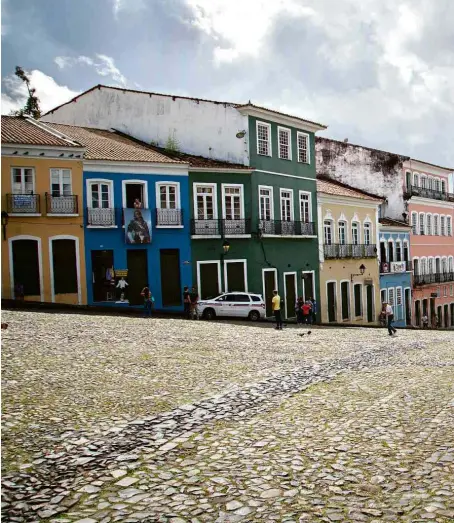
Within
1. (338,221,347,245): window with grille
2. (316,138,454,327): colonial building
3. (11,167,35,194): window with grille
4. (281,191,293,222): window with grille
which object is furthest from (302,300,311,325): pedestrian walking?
(316,138,454,327): colonial building

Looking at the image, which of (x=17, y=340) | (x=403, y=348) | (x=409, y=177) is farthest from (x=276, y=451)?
(x=409, y=177)

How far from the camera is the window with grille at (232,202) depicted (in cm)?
3195

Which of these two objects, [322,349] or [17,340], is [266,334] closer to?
[322,349]

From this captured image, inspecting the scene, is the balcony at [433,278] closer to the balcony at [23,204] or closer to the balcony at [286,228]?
the balcony at [286,228]

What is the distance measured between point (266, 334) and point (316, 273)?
50.9ft

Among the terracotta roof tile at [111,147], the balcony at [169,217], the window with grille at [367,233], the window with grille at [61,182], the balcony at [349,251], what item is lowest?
the balcony at [349,251]

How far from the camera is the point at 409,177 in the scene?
1811 inches

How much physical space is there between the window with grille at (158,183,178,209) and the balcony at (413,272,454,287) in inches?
877

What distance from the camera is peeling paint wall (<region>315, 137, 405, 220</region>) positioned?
45000 millimetres

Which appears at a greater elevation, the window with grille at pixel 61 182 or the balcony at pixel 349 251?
the window with grille at pixel 61 182

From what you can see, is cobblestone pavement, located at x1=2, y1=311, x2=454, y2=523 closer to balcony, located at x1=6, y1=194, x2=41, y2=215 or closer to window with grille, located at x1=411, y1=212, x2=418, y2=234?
balcony, located at x1=6, y1=194, x2=41, y2=215

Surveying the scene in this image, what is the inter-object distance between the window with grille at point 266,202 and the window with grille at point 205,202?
3.03 m

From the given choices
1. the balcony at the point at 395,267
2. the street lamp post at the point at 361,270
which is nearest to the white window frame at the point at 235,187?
the street lamp post at the point at 361,270

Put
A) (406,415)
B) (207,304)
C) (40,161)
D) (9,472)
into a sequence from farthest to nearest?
(207,304)
(40,161)
(406,415)
(9,472)
